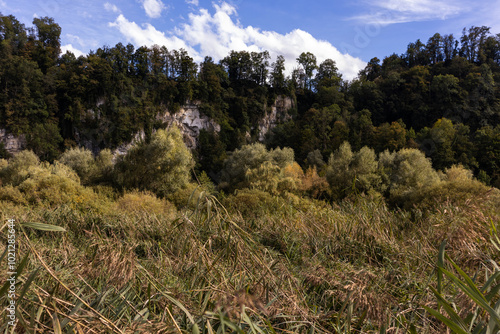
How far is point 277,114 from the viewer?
55.4m

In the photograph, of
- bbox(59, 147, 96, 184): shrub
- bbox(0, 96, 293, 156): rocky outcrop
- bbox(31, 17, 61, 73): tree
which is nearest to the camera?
bbox(59, 147, 96, 184): shrub

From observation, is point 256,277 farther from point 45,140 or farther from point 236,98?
point 236,98

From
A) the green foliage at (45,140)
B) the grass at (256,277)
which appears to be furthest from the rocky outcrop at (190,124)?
the grass at (256,277)

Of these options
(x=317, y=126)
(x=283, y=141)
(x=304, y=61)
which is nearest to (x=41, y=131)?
(x=283, y=141)

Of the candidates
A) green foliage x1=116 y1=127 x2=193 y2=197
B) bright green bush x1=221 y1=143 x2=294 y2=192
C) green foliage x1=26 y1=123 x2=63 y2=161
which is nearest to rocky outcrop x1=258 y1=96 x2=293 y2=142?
bright green bush x1=221 y1=143 x2=294 y2=192

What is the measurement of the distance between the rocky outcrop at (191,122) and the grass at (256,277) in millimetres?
47895

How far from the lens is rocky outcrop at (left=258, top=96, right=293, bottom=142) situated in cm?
5450

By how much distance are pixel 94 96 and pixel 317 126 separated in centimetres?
3380

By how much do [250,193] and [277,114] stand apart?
4279 centimetres

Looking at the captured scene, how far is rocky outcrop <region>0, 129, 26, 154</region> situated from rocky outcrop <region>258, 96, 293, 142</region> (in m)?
35.7

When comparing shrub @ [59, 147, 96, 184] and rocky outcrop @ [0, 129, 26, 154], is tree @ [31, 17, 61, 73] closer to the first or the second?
rocky outcrop @ [0, 129, 26, 154]

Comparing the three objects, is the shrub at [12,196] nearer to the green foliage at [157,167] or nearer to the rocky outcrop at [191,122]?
the green foliage at [157,167]

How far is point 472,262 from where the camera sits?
1731 millimetres

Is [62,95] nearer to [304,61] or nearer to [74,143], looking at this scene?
[74,143]
